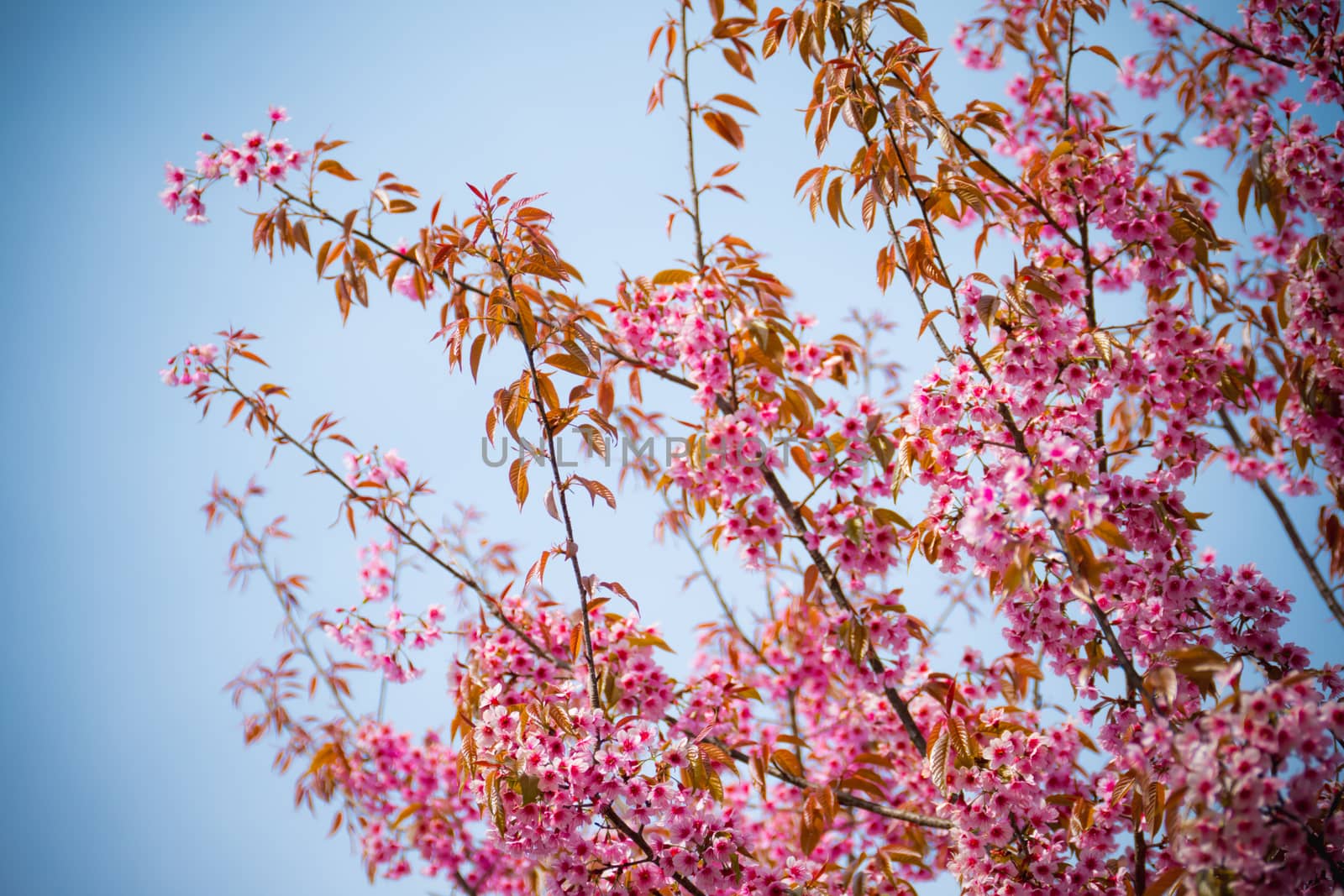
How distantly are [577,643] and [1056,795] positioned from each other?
1166 millimetres

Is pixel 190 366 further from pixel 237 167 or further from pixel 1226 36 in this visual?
pixel 1226 36

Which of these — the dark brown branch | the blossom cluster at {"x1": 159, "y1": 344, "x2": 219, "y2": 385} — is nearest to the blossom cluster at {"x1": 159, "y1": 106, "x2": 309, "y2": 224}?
the blossom cluster at {"x1": 159, "y1": 344, "x2": 219, "y2": 385}

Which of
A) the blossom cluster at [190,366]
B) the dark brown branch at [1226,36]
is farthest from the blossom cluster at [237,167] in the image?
the dark brown branch at [1226,36]

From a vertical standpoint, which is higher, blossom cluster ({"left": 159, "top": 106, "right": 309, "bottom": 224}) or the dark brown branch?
blossom cluster ({"left": 159, "top": 106, "right": 309, "bottom": 224})

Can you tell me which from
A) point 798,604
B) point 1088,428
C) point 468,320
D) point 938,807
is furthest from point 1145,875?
point 468,320

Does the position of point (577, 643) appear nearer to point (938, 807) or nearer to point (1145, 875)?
point (938, 807)

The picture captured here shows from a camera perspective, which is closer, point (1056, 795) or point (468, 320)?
point (468, 320)

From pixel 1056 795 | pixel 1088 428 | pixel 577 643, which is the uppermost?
pixel 1088 428

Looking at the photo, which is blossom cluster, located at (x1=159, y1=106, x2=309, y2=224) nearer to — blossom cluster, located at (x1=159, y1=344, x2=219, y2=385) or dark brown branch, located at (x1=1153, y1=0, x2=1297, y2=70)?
blossom cluster, located at (x1=159, y1=344, x2=219, y2=385)

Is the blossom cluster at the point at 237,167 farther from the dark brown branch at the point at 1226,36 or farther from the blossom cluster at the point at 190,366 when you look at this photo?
the dark brown branch at the point at 1226,36

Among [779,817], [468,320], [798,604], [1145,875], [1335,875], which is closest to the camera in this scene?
[1335,875]

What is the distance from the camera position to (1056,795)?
1.75m

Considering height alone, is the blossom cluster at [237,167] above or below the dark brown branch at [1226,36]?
above

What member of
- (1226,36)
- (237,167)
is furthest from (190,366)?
(1226,36)
